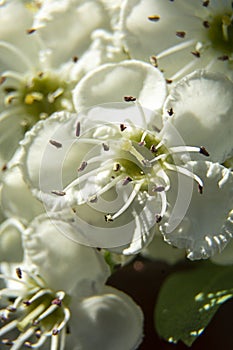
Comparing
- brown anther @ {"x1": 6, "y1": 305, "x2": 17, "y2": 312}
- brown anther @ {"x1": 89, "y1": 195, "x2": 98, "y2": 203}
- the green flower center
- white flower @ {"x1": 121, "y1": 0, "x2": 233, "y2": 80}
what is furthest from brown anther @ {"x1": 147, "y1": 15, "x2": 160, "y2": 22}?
brown anther @ {"x1": 6, "y1": 305, "x2": 17, "y2": 312}

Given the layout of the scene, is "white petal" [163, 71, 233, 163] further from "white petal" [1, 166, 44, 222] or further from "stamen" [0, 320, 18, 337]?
"stamen" [0, 320, 18, 337]

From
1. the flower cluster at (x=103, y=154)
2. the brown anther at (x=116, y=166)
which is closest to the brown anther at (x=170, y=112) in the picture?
the flower cluster at (x=103, y=154)

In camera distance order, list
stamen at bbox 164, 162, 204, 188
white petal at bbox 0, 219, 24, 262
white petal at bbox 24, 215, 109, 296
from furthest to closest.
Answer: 1. white petal at bbox 0, 219, 24, 262
2. white petal at bbox 24, 215, 109, 296
3. stamen at bbox 164, 162, 204, 188

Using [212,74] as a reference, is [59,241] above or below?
below

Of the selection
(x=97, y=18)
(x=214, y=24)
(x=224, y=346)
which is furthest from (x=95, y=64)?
(x=224, y=346)

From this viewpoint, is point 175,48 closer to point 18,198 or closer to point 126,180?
point 126,180

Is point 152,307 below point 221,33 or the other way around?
below

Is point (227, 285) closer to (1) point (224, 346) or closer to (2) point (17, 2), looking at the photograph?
(1) point (224, 346)

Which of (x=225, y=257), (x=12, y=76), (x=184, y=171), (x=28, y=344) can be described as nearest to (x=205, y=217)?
(x=184, y=171)
